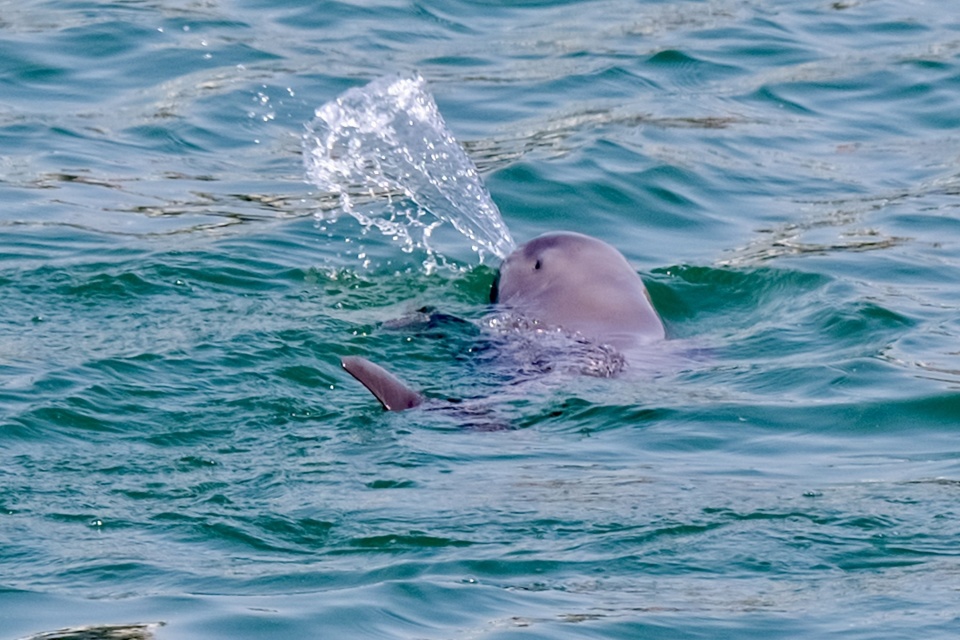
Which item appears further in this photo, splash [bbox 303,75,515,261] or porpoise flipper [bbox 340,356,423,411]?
splash [bbox 303,75,515,261]

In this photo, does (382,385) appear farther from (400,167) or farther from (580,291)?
(400,167)

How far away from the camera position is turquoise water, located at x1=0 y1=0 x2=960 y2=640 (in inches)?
189

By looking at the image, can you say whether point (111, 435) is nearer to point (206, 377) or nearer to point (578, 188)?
point (206, 377)

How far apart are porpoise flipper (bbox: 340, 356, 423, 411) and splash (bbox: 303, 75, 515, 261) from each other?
8.96 ft

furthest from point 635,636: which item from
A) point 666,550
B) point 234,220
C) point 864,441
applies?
point 234,220

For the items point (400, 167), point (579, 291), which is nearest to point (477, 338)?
point (579, 291)

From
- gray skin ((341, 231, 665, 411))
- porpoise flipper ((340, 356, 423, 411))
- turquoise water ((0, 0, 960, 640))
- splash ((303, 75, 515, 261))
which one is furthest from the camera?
splash ((303, 75, 515, 261))

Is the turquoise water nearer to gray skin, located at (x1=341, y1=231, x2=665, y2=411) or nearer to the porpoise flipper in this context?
the porpoise flipper

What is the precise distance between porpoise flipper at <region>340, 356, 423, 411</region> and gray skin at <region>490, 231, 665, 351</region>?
4.04ft

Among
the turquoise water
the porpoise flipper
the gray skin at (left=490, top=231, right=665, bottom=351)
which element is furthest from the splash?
the porpoise flipper

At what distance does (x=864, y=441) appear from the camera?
634cm

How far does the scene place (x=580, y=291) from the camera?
7445mm

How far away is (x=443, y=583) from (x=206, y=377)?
2.16 metres

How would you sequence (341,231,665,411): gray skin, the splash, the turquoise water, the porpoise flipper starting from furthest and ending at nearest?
1. the splash
2. (341,231,665,411): gray skin
3. the porpoise flipper
4. the turquoise water
